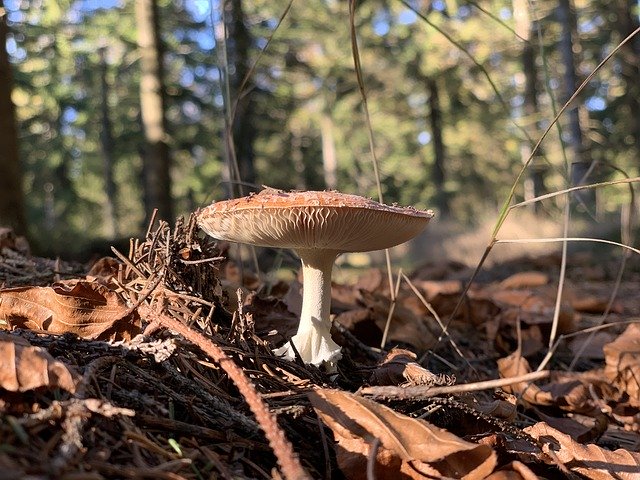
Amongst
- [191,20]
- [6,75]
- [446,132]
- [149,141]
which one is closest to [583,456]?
[6,75]

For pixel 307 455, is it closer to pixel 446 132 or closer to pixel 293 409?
pixel 293 409

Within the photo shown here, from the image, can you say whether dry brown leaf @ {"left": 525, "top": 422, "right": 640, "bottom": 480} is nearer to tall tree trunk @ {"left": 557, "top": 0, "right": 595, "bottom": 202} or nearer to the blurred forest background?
the blurred forest background

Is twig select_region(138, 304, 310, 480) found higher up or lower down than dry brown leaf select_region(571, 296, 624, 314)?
higher up

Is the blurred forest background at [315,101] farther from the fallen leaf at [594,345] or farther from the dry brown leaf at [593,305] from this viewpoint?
the fallen leaf at [594,345]

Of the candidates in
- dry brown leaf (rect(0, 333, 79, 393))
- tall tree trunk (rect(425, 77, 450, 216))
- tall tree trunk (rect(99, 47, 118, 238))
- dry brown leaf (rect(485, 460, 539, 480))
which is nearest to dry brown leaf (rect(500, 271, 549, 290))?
dry brown leaf (rect(485, 460, 539, 480))

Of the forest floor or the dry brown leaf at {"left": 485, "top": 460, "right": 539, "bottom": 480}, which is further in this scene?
the dry brown leaf at {"left": 485, "top": 460, "right": 539, "bottom": 480}

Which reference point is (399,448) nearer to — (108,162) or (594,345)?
(594,345)
